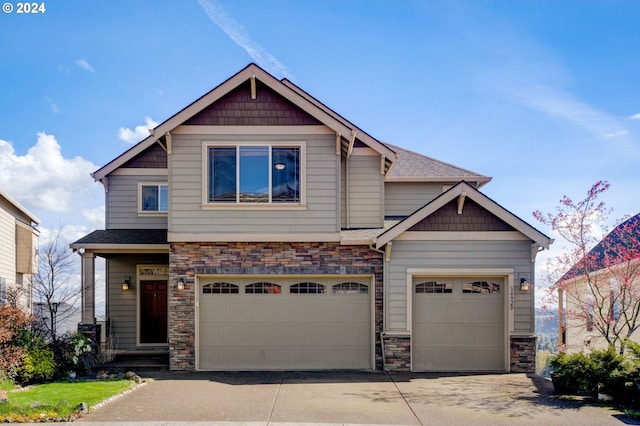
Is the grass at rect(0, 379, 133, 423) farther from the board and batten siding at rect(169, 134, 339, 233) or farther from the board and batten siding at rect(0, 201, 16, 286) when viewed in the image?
the board and batten siding at rect(0, 201, 16, 286)

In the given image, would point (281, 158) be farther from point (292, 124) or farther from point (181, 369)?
point (181, 369)

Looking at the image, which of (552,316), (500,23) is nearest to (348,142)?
(500,23)

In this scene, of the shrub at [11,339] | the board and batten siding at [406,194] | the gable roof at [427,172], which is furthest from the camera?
the board and batten siding at [406,194]

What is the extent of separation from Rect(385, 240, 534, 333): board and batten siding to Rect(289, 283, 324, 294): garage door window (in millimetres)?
1664

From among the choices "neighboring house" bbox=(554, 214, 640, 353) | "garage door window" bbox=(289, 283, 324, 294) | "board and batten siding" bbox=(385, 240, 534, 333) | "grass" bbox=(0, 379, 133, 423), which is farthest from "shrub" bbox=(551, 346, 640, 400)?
"grass" bbox=(0, 379, 133, 423)

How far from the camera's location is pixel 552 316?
12328 mm

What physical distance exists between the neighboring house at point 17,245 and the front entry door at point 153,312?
316 cm

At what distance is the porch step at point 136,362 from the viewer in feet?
43.0

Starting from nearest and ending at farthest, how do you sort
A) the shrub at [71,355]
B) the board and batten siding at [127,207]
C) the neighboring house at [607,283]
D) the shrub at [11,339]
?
the neighboring house at [607,283]
the shrub at [11,339]
the shrub at [71,355]
the board and batten siding at [127,207]

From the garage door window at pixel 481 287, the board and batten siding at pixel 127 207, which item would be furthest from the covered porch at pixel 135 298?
the garage door window at pixel 481 287

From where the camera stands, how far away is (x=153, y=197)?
16.7 meters

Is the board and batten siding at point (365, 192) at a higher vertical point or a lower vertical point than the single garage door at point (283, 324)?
higher

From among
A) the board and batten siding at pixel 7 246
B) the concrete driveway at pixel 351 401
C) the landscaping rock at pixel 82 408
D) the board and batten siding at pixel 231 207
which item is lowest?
the concrete driveway at pixel 351 401

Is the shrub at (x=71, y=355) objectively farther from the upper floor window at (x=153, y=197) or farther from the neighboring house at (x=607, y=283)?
the neighboring house at (x=607, y=283)
